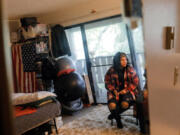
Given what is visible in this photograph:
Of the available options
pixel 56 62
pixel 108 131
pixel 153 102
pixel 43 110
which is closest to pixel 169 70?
pixel 153 102

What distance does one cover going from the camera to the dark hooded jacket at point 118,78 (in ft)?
2.33

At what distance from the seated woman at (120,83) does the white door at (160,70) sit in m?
0.10

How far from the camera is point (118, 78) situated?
0.85m

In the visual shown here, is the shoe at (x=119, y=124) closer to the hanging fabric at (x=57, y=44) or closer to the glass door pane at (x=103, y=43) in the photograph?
the glass door pane at (x=103, y=43)

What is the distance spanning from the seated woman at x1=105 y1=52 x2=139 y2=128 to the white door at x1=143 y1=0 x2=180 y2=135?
10cm

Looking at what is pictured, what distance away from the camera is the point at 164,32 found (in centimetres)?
61

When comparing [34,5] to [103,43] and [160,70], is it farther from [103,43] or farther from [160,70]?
[160,70]

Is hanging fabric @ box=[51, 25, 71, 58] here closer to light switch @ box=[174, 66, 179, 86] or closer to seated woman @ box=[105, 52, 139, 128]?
seated woman @ box=[105, 52, 139, 128]

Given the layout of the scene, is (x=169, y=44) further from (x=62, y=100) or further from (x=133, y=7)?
(x=62, y=100)

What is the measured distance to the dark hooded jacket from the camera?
0.71m

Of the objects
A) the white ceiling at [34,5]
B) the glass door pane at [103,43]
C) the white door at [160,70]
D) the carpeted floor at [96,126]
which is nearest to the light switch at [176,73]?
the white door at [160,70]

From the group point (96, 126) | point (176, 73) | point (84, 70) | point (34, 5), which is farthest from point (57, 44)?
point (176, 73)

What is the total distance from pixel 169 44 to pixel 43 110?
4.10 feet

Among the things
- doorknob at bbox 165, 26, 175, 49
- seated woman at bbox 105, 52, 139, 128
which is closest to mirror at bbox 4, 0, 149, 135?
seated woman at bbox 105, 52, 139, 128
